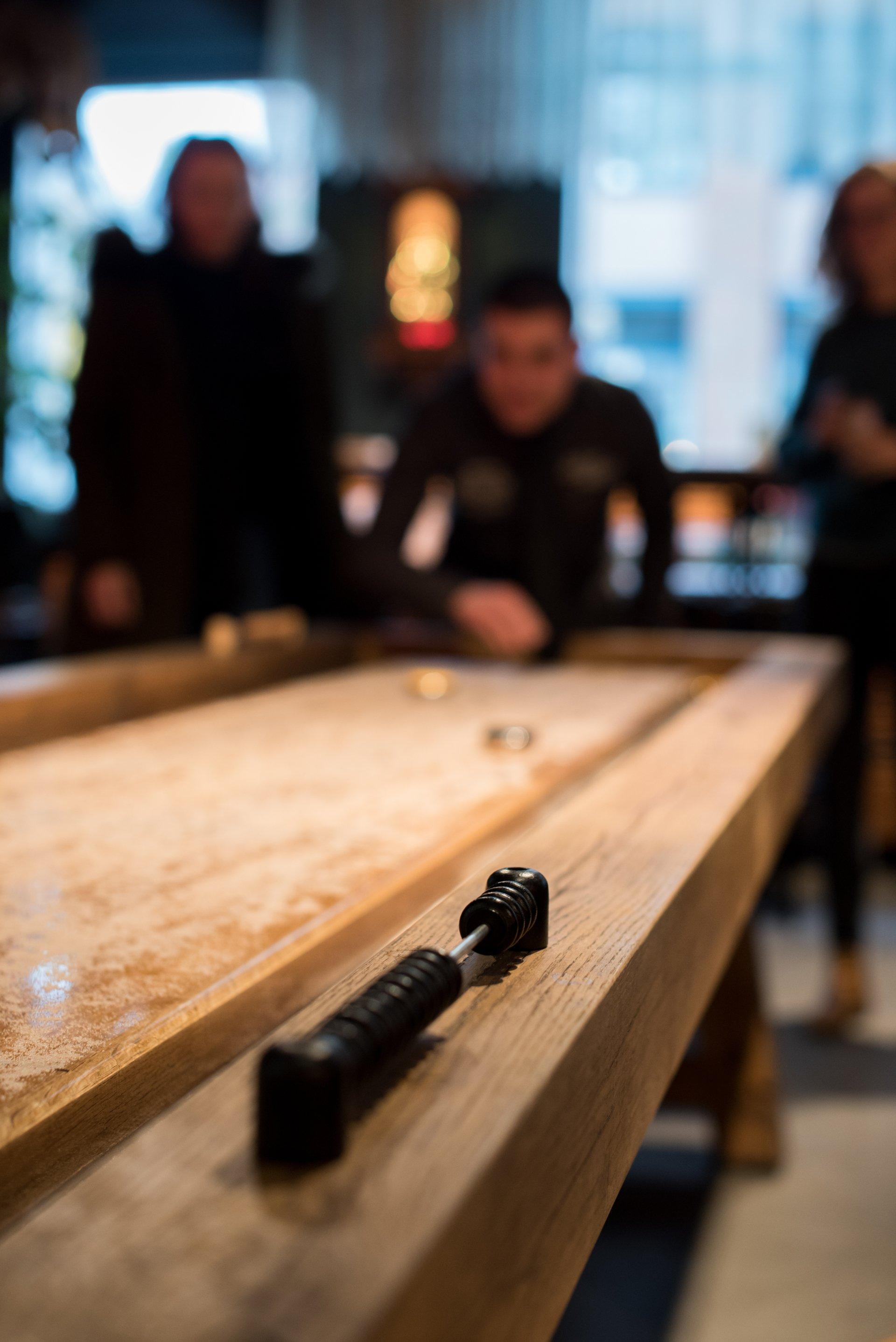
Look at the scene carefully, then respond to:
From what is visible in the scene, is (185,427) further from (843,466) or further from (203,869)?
(203,869)

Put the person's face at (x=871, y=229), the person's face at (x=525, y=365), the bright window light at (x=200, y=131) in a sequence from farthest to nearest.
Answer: the bright window light at (x=200, y=131), the person's face at (x=525, y=365), the person's face at (x=871, y=229)

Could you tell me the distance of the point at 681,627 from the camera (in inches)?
145

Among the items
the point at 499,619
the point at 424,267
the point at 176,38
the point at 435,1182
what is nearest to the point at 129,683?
the point at 499,619

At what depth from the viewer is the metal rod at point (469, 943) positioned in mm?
542

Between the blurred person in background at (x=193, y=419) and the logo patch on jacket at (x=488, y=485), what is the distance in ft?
0.94

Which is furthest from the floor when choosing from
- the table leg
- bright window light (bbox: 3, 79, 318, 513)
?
bright window light (bbox: 3, 79, 318, 513)

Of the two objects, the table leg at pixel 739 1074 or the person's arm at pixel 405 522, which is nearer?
the table leg at pixel 739 1074

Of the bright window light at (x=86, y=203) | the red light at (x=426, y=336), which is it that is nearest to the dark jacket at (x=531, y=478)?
the bright window light at (x=86, y=203)

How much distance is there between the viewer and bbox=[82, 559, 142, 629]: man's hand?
2416mm

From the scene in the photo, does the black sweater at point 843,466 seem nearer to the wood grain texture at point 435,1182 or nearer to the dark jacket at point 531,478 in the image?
the dark jacket at point 531,478

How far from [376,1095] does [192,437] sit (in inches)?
85.3

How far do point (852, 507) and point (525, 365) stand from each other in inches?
26.6

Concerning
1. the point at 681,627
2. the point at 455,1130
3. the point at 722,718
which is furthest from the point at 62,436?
the point at 455,1130

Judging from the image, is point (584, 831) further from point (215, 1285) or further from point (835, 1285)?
point (835, 1285)
